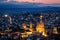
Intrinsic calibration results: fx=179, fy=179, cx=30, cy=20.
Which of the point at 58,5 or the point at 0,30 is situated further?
the point at 58,5

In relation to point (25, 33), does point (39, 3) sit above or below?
above

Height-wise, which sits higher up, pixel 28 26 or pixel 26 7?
pixel 26 7

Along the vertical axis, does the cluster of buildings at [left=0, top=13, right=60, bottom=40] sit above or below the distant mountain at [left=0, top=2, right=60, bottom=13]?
below

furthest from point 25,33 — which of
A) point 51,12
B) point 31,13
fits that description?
point 51,12

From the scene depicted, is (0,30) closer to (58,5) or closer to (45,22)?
(45,22)

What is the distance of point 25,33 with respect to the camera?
283 cm

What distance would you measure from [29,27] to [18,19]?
22 cm

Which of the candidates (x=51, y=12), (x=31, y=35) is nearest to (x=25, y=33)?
(x=31, y=35)

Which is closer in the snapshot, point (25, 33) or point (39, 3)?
point (25, 33)

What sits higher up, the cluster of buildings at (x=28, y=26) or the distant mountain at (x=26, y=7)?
the distant mountain at (x=26, y=7)

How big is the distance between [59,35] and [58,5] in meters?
0.50

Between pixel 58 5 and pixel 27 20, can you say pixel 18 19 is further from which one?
pixel 58 5

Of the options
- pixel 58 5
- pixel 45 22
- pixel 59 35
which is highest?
pixel 58 5

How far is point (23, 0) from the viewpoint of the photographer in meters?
3.01
